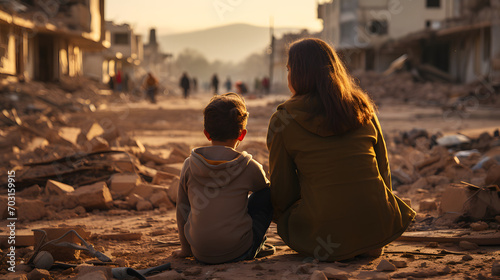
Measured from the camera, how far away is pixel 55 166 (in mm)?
5691

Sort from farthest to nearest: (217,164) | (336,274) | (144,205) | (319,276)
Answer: (144,205) → (217,164) → (336,274) → (319,276)

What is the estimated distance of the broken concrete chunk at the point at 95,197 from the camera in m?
4.71

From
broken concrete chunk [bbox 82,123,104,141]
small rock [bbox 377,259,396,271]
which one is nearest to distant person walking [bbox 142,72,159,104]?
broken concrete chunk [bbox 82,123,104,141]

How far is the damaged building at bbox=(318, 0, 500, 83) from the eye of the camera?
27.1m

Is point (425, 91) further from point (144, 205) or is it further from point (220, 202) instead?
point (220, 202)

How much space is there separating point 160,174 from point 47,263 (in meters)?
2.68

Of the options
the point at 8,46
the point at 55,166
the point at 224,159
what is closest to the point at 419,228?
the point at 224,159

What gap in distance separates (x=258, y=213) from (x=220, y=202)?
284mm

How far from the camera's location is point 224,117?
9.50ft

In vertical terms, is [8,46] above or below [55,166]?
above

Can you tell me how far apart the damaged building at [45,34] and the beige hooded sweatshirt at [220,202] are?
17.3 meters

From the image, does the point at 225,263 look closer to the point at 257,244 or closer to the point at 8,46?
the point at 257,244

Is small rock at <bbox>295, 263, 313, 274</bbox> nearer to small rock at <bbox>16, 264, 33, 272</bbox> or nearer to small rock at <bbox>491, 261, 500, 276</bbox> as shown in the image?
small rock at <bbox>491, 261, 500, 276</bbox>

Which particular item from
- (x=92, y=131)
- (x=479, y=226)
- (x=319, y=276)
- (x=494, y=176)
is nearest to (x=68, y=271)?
(x=319, y=276)
